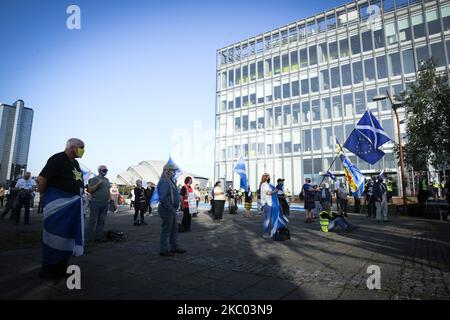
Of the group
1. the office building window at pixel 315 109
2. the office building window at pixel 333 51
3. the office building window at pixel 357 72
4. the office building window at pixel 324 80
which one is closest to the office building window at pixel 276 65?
the office building window at pixel 324 80

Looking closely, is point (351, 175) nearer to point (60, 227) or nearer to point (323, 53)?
point (60, 227)

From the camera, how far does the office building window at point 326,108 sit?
37.8m

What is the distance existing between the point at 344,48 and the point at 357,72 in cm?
432

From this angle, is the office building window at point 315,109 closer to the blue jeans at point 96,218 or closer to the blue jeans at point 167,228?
the blue jeans at point 96,218

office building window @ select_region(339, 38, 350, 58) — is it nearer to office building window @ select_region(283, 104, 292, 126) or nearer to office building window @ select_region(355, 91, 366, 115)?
office building window @ select_region(355, 91, 366, 115)

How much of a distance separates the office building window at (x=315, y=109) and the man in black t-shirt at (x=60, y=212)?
3808 centimetres

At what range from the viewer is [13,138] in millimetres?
97938

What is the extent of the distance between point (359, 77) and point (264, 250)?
37.5 m

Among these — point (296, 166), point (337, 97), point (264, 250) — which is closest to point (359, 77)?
point (337, 97)

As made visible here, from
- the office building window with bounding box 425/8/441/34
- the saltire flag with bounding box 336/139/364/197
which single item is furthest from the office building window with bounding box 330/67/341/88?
the saltire flag with bounding box 336/139/364/197

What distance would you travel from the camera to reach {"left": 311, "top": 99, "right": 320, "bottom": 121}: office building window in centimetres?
3862

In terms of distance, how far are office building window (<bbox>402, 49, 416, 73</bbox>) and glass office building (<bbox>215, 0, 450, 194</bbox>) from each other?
0.34ft

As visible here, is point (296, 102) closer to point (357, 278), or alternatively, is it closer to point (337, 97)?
point (337, 97)
